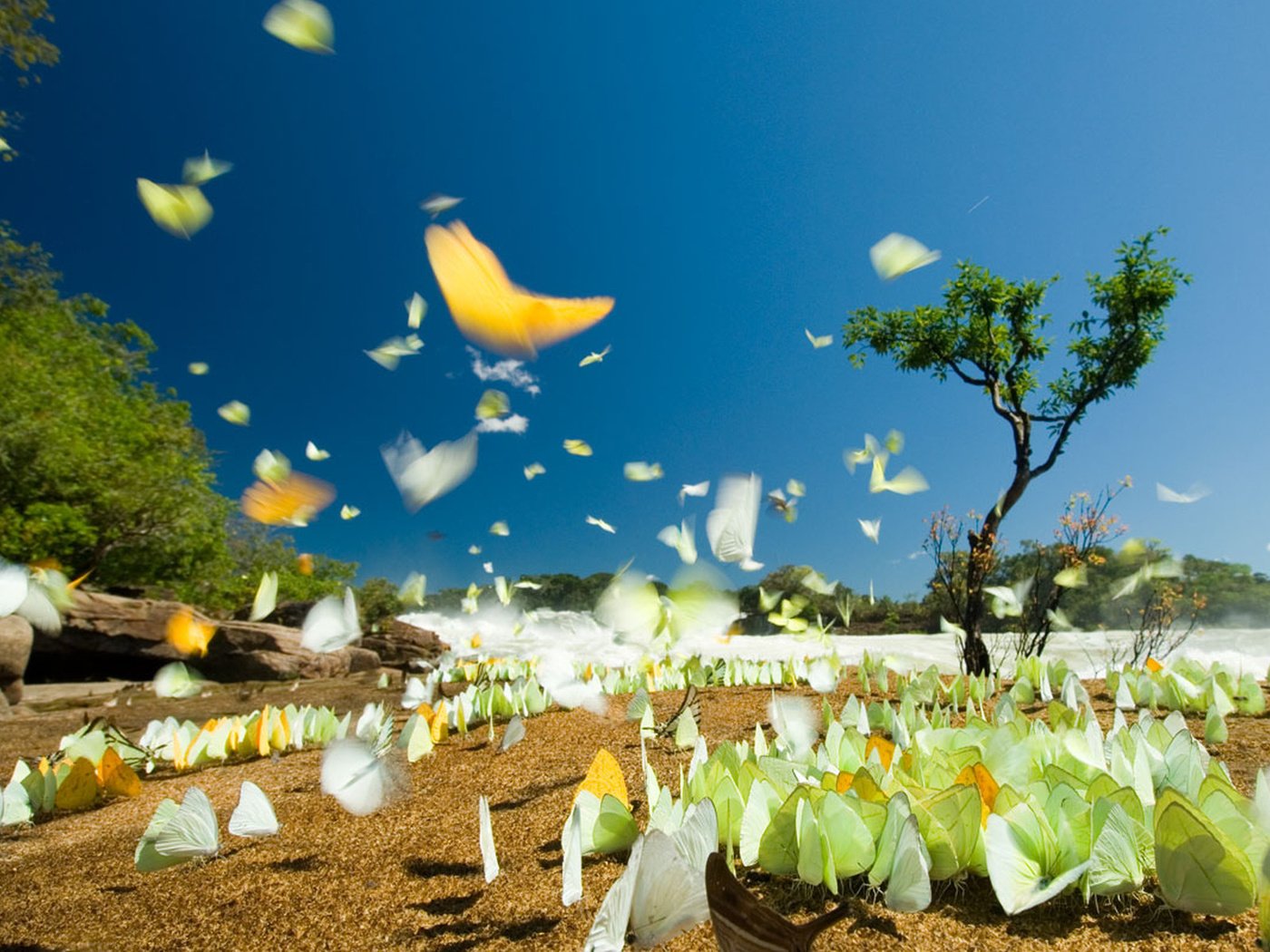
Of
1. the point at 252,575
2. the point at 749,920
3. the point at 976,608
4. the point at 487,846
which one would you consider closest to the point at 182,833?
the point at 487,846

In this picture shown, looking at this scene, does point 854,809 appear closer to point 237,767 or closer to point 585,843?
point 585,843

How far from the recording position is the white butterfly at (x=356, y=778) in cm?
182

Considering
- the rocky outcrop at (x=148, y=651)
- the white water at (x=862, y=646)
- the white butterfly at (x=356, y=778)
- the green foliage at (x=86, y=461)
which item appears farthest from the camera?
the green foliage at (x=86, y=461)

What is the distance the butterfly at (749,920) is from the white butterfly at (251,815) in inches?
48.7

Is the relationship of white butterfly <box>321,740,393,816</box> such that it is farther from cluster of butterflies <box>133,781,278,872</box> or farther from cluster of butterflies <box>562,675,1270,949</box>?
cluster of butterflies <box>562,675,1270,949</box>

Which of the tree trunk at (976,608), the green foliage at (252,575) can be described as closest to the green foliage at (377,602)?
the green foliage at (252,575)

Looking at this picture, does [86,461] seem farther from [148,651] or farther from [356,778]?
[356,778]

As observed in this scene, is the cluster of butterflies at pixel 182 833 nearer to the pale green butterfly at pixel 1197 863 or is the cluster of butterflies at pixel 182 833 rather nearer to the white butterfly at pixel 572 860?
the white butterfly at pixel 572 860

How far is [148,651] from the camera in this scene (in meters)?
10.4

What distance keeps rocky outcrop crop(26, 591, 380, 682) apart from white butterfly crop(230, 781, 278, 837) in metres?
8.96

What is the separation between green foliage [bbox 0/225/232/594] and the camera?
1341cm

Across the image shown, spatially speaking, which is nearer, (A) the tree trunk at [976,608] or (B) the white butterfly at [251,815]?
(B) the white butterfly at [251,815]

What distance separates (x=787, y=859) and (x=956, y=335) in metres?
11.3

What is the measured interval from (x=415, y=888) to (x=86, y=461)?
17458 mm
